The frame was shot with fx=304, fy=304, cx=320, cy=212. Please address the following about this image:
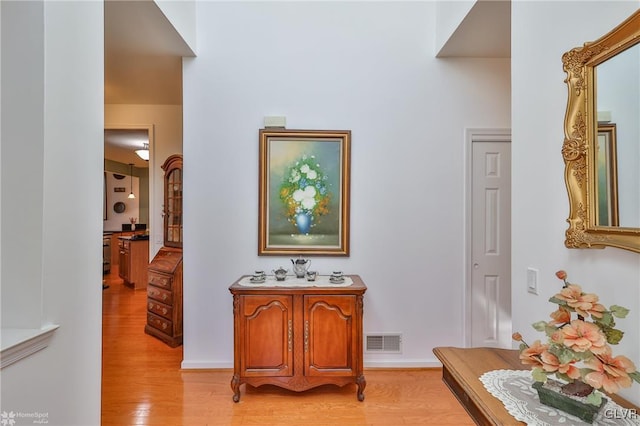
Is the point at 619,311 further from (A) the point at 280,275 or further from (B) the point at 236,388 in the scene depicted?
(B) the point at 236,388

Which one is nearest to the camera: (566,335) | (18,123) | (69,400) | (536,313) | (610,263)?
(566,335)

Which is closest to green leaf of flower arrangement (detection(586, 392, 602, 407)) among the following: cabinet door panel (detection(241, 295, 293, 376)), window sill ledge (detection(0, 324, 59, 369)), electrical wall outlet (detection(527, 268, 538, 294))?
electrical wall outlet (detection(527, 268, 538, 294))

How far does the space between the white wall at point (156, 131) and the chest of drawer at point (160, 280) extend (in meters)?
0.61

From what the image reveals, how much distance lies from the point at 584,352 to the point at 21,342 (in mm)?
1901

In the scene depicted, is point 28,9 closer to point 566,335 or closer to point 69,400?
point 69,400

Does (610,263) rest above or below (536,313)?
above

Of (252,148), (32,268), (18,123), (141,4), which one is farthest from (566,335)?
(141,4)

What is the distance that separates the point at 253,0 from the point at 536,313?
3.21 meters

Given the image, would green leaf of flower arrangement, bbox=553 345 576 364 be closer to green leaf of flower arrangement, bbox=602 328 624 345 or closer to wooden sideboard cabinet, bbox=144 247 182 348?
green leaf of flower arrangement, bbox=602 328 624 345

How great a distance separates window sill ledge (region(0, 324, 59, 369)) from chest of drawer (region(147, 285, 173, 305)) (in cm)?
211

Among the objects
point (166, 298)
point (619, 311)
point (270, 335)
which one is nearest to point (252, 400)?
point (270, 335)

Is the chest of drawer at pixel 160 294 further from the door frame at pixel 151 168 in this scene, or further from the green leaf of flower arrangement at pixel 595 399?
the green leaf of flower arrangement at pixel 595 399

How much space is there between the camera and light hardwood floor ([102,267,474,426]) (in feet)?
6.91

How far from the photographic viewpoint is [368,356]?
282 centimetres
